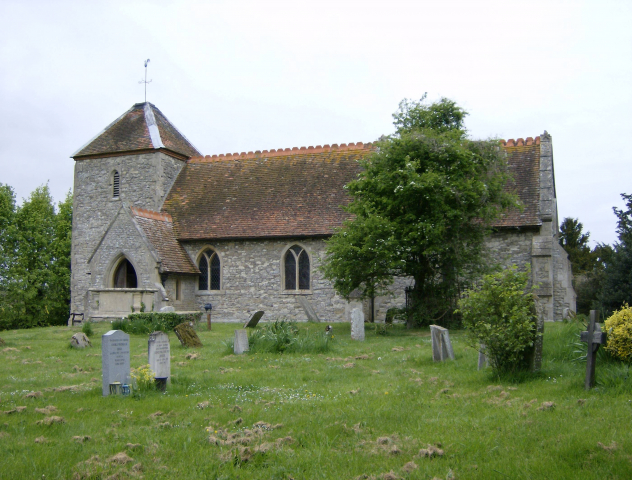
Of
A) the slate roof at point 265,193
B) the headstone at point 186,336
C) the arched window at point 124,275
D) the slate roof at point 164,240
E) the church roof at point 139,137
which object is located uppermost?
the church roof at point 139,137

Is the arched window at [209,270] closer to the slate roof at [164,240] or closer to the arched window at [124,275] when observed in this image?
the slate roof at [164,240]

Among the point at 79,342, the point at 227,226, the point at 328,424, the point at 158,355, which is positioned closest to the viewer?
the point at 328,424

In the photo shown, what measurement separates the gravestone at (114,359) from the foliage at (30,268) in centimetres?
3378

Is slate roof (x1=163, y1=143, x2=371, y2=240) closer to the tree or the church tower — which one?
the church tower

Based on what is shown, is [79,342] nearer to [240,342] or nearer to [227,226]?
[240,342]

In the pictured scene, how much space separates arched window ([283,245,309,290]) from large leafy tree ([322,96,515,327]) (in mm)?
5510

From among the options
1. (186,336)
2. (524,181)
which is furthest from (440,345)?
(524,181)

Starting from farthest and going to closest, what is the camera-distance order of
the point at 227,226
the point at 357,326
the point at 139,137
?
the point at 139,137
the point at 227,226
the point at 357,326

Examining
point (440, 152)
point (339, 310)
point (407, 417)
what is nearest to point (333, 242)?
point (440, 152)

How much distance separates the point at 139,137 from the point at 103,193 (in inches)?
123

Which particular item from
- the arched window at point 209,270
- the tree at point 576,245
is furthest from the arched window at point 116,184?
the tree at point 576,245

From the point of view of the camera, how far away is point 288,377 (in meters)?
9.44

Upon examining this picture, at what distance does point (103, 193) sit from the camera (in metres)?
27.0

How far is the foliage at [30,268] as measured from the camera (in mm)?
38750
